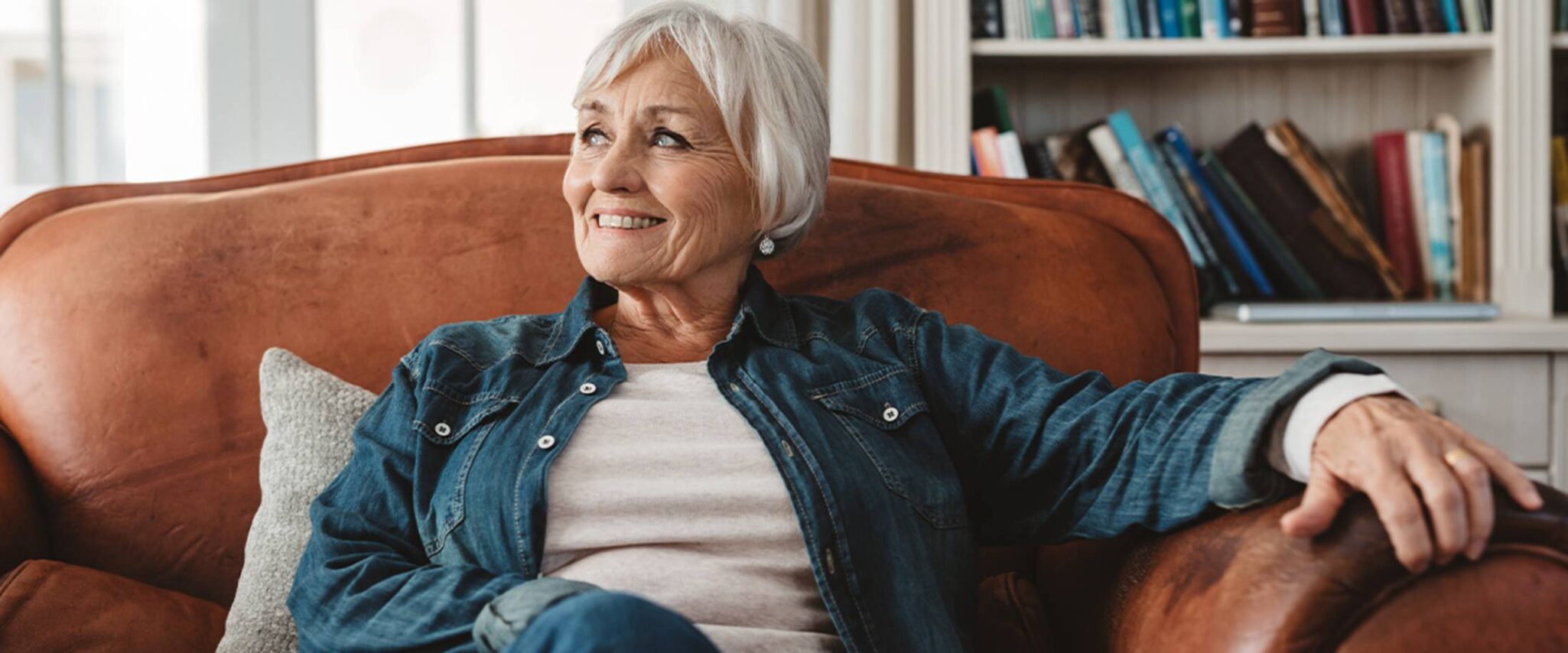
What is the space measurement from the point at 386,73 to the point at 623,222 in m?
1.25

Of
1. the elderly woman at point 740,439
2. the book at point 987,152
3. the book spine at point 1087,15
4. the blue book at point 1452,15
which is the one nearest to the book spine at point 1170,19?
the book spine at point 1087,15

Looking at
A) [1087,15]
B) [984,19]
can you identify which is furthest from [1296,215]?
[984,19]

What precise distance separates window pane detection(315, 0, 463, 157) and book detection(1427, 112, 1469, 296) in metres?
1.74

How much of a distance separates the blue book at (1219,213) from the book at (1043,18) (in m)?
0.27

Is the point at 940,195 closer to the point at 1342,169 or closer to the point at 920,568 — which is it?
the point at 920,568

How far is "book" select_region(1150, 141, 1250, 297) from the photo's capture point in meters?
2.32

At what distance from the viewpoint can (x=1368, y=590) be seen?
0.91 metres

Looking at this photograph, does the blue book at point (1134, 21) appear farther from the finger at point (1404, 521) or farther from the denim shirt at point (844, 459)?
the finger at point (1404, 521)

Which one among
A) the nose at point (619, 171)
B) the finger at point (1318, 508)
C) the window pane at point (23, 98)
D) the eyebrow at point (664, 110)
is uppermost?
the window pane at point (23, 98)

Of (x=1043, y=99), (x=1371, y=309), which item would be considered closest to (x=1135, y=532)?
(x=1371, y=309)

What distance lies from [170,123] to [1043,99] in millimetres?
1582

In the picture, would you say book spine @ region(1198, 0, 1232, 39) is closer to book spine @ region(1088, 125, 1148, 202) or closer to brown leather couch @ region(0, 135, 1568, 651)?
book spine @ region(1088, 125, 1148, 202)

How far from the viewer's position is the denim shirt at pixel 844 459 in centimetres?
111

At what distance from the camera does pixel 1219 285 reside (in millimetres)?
2330
